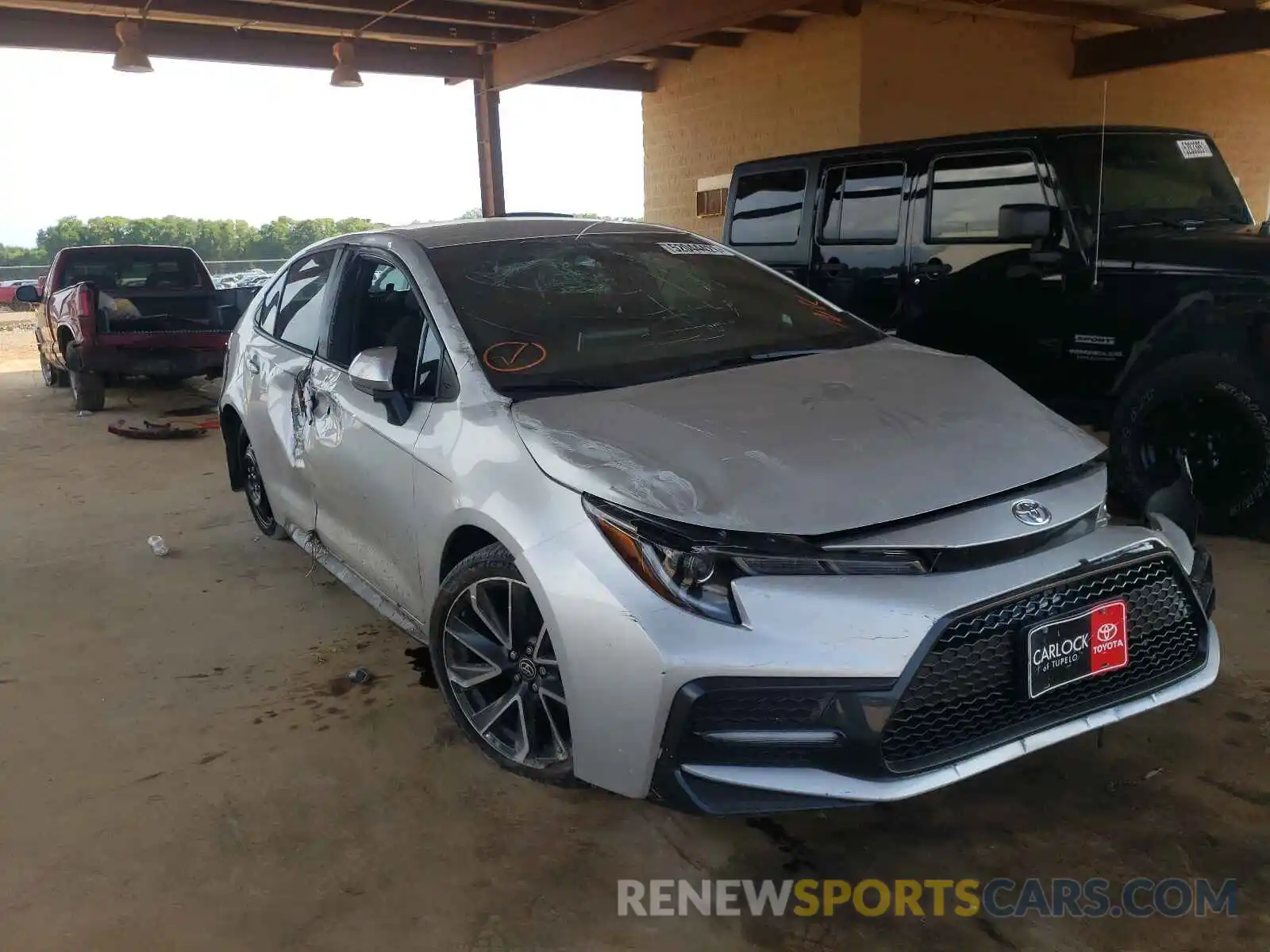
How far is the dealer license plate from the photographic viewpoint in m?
2.26

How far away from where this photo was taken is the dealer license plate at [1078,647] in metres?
2.26

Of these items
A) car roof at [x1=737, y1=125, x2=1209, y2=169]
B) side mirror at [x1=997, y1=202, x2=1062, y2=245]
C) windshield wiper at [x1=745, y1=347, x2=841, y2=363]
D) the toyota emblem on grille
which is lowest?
the toyota emblem on grille

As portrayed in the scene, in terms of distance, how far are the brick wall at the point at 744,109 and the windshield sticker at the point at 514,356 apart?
304 inches

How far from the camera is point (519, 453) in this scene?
2648 mm

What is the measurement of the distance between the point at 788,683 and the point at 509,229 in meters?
2.29

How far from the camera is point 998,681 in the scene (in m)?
2.26

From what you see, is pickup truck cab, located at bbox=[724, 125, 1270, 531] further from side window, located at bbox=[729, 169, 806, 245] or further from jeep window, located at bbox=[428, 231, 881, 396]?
jeep window, located at bbox=[428, 231, 881, 396]

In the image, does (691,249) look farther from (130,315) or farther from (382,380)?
(130,315)

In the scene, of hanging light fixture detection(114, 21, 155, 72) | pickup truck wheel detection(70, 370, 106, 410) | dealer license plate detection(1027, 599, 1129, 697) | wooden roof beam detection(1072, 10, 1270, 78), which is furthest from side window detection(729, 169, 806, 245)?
pickup truck wheel detection(70, 370, 106, 410)

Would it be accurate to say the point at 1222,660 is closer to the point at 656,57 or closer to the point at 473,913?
the point at 473,913

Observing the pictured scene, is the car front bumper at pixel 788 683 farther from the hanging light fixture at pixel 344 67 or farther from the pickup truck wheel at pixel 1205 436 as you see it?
the hanging light fixture at pixel 344 67

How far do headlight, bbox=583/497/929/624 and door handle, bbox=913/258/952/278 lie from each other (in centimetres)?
366

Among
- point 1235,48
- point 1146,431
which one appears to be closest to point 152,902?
point 1146,431

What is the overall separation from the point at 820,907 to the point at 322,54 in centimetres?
1136
